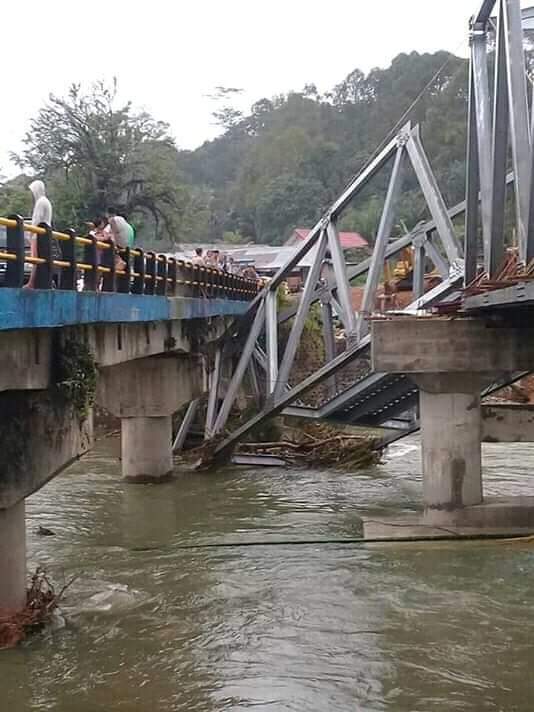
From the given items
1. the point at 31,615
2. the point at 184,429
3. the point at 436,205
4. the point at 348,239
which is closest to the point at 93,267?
the point at 31,615

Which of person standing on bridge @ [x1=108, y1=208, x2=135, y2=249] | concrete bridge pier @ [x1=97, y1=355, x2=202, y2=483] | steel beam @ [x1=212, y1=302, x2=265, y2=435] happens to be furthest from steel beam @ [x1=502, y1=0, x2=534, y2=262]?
steel beam @ [x1=212, y1=302, x2=265, y2=435]

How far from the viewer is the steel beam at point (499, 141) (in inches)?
515

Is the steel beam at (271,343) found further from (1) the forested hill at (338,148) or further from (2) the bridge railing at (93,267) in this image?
(1) the forested hill at (338,148)

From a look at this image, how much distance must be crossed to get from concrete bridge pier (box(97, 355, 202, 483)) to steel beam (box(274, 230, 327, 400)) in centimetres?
281

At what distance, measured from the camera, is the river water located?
10.2 meters

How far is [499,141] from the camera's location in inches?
530

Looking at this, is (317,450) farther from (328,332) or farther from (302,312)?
(302,312)

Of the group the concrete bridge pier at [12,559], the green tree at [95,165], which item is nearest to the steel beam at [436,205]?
the concrete bridge pier at [12,559]

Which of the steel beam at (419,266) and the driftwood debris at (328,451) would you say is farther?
the driftwood debris at (328,451)

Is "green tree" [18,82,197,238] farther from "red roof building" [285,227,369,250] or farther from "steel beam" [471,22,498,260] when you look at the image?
"steel beam" [471,22,498,260]

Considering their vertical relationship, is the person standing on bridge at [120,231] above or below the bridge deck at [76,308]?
above

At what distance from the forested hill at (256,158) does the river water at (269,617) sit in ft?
31.2

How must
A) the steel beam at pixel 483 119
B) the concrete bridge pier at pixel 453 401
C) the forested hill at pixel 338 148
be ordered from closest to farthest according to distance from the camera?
1. the steel beam at pixel 483 119
2. the concrete bridge pier at pixel 453 401
3. the forested hill at pixel 338 148

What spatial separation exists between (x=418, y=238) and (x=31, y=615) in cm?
1417
